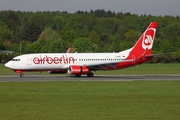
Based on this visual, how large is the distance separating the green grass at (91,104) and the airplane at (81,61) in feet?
64.8

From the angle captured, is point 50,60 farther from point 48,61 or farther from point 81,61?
point 81,61

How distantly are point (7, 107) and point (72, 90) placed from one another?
1048cm

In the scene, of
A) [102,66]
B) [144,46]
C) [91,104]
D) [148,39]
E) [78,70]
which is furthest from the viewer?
[148,39]

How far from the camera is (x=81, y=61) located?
5962 cm

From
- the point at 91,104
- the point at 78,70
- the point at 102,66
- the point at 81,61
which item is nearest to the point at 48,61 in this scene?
the point at 78,70

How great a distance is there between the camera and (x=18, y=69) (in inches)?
2291

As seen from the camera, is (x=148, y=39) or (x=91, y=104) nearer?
(x=91, y=104)

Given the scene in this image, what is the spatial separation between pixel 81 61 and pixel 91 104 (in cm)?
3061

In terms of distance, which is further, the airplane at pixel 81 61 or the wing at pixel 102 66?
the wing at pixel 102 66

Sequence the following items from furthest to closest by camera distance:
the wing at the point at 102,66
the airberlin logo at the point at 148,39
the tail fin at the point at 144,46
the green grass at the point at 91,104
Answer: the airberlin logo at the point at 148,39 < the tail fin at the point at 144,46 < the wing at the point at 102,66 < the green grass at the point at 91,104

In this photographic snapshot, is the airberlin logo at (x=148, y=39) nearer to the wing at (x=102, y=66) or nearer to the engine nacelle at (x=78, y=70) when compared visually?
the wing at (x=102, y=66)

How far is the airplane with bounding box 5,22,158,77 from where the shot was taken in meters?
57.8

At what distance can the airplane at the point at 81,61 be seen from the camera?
2277 inches

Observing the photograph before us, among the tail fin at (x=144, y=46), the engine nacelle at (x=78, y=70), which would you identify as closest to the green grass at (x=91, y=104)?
Answer: the engine nacelle at (x=78, y=70)
